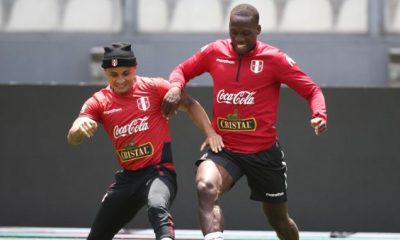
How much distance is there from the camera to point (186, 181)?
10.8 metres

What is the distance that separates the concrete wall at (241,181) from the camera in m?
10.7

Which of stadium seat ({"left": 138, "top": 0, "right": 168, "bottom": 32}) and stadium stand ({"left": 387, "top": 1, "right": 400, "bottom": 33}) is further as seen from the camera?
stadium seat ({"left": 138, "top": 0, "right": 168, "bottom": 32})

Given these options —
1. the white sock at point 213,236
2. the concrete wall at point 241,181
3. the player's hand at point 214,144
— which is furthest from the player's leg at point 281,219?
the concrete wall at point 241,181

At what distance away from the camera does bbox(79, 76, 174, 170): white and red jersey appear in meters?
7.50

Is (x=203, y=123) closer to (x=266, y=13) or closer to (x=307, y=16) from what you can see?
(x=266, y=13)

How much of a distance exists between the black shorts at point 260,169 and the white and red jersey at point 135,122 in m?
0.39

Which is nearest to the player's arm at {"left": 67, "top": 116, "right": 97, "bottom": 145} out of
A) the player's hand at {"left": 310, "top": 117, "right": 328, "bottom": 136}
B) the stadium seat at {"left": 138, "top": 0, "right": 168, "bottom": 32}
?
the player's hand at {"left": 310, "top": 117, "right": 328, "bottom": 136}

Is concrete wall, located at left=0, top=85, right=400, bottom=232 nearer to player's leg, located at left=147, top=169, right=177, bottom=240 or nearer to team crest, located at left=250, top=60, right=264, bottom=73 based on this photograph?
team crest, located at left=250, top=60, right=264, bottom=73

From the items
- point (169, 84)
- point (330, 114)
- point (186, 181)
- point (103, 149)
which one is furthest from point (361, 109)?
point (169, 84)

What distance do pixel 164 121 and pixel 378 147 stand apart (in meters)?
3.70

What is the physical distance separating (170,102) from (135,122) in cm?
32

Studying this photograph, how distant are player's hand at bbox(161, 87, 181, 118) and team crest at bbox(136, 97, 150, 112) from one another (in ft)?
0.47

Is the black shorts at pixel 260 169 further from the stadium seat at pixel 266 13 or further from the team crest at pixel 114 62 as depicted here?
the stadium seat at pixel 266 13

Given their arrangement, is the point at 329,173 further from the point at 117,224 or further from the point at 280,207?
the point at 117,224
